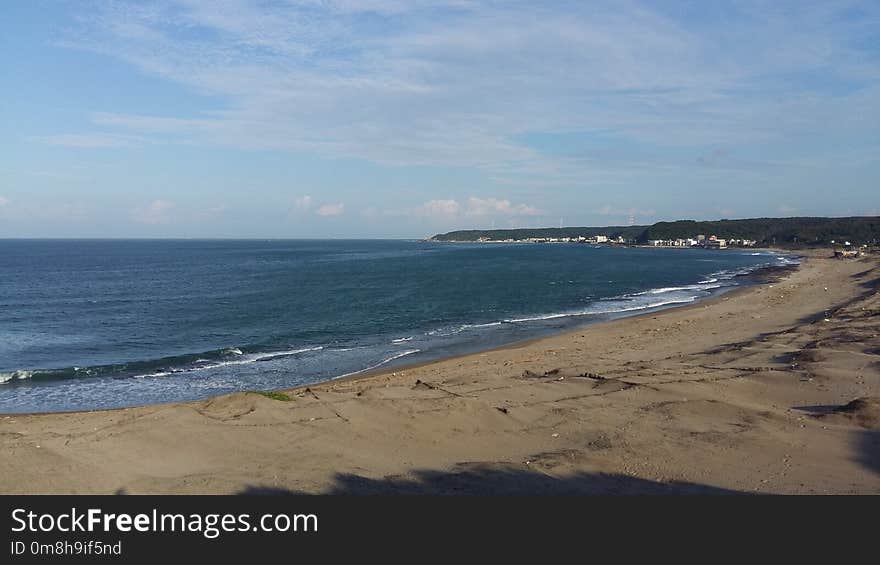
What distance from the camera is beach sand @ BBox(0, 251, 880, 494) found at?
9.84 meters

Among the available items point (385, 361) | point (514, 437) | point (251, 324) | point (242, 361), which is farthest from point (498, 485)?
point (251, 324)

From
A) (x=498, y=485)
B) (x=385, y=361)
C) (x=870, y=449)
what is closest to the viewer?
(x=498, y=485)

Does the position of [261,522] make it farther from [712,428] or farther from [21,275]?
[21,275]

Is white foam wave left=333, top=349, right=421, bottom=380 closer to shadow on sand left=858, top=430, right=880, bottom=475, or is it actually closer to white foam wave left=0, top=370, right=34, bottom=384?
white foam wave left=0, top=370, right=34, bottom=384

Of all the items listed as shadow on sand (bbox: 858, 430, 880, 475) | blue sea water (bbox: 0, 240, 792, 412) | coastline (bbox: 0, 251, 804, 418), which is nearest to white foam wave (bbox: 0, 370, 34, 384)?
blue sea water (bbox: 0, 240, 792, 412)

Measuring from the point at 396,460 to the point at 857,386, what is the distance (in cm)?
→ 1342

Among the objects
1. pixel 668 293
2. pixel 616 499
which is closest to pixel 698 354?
pixel 616 499

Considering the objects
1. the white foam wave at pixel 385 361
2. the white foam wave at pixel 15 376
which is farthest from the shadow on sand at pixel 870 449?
the white foam wave at pixel 15 376

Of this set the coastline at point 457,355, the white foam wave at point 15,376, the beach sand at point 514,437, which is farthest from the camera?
the white foam wave at point 15,376

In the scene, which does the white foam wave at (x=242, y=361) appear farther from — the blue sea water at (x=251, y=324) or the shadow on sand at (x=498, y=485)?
the shadow on sand at (x=498, y=485)

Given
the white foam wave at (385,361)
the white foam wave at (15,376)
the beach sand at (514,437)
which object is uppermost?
the beach sand at (514,437)

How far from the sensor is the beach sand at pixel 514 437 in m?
9.84

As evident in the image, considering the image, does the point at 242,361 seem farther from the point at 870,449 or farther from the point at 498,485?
the point at 870,449

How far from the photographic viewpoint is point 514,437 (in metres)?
12.7
